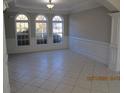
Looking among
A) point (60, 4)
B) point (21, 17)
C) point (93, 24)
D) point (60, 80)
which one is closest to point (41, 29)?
point (21, 17)

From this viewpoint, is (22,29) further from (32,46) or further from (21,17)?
(32,46)

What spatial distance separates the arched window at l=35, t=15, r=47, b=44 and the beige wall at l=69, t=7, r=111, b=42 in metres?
1.79

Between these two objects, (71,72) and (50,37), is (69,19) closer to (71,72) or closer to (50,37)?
(50,37)

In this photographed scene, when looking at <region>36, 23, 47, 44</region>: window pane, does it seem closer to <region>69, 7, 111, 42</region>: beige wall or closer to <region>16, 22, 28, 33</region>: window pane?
<region>16, 22, 28, 33</region>: window pane

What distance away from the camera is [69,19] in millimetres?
9062

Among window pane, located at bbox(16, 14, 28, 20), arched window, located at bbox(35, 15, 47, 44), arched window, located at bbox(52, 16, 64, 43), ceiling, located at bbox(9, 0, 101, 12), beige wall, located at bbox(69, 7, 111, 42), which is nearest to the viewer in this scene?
beige wall, located at bbox(69, 7, 111, 42)

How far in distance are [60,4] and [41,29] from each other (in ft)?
7.28

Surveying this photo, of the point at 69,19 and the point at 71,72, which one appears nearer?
the point at 71,72

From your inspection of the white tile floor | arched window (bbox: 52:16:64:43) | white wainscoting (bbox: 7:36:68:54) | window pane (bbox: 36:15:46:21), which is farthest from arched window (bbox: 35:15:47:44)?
the white tile floor

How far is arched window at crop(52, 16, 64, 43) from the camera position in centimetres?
898

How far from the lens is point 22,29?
8.12m
